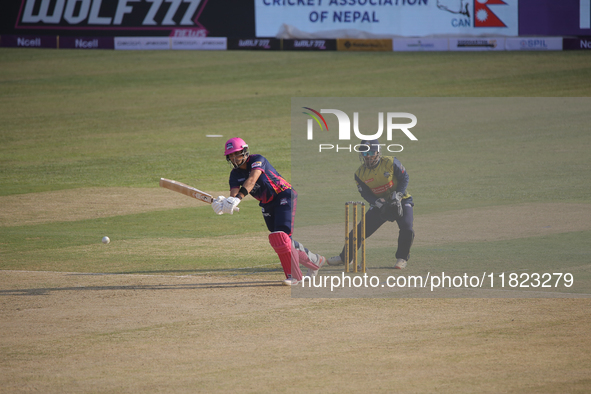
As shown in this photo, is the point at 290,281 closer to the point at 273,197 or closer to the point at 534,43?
the point at 273,197

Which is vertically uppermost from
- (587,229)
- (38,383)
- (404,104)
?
(404,104)

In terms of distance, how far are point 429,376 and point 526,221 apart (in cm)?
688

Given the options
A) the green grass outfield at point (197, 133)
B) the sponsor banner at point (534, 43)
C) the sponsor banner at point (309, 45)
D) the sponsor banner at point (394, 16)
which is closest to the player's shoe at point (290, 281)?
the green grass outfield at point (197, 133)

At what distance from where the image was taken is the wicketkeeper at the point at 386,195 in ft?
35.0

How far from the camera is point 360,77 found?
32625 mm

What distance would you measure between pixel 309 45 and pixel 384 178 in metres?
27.4

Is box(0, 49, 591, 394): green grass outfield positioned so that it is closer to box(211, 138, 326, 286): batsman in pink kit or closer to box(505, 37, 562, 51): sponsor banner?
box(211, 138, 326, 286): batsman in pink kit

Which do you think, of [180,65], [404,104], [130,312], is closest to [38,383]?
[130,312]

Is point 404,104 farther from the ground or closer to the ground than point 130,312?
farther from the ground

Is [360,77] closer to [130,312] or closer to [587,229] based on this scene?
[587,229]

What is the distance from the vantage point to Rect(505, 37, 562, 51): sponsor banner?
34188 millimetres

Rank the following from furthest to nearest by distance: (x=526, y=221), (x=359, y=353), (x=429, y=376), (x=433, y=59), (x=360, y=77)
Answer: (x=433, y=59)
(x=360, y=77)
(x=526, y=221)
(x=359, y=353)
(x=429, y=376)

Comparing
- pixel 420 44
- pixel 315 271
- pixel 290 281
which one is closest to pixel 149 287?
pixel 290 281

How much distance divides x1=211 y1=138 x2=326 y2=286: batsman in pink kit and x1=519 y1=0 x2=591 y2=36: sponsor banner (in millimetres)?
26080
